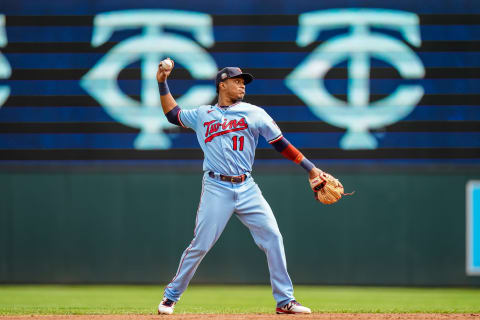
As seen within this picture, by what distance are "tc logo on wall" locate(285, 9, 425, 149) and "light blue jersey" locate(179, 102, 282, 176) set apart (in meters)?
3.18

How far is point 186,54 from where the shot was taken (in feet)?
27.6

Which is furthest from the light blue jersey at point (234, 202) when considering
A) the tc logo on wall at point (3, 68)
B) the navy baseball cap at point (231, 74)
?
the tc logo on wall at point (3, 68)

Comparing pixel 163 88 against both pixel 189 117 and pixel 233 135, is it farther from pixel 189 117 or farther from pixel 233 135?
pixel 233 135

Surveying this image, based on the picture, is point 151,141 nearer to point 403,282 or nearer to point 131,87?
point 131,87

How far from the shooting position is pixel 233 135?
17.1 feet

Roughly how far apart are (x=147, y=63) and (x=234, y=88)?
323 cm

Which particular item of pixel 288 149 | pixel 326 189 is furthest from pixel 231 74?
pixel 326 189

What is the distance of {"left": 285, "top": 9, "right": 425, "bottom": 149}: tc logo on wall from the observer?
8.33m

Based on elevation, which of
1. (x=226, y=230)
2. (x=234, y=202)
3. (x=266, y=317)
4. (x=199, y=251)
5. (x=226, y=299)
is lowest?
(x=226, y=299)

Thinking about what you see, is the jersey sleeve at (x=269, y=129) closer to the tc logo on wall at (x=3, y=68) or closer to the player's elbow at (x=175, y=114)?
the player's elbow at (x=175, y=114)

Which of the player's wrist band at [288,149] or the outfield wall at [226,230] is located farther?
the outfield wall at [226,230]

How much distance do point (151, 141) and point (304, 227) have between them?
1.84 metres

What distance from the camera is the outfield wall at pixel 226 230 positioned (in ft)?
27.5

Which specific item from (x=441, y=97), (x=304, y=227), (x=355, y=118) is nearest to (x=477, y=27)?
(x=441, y=97)
